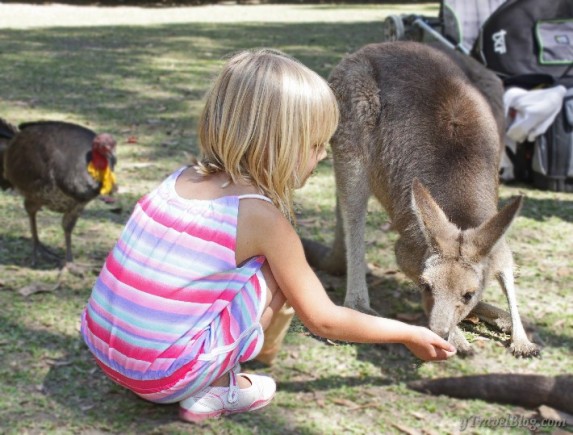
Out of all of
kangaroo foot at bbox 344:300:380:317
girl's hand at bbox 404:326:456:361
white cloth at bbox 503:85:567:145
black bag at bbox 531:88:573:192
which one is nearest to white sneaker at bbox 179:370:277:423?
girl's hand at bbox 404:326:456:361

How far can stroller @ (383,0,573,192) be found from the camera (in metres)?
4.14

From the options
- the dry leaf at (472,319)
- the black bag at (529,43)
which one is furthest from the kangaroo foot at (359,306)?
the black bag at (529,43)

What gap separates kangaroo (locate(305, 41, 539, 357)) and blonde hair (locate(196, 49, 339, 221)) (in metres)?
0.52

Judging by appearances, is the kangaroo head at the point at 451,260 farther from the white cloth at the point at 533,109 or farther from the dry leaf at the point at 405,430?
the white cloth at the point at 533,109

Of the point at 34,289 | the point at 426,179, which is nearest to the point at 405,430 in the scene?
the point at 426,179

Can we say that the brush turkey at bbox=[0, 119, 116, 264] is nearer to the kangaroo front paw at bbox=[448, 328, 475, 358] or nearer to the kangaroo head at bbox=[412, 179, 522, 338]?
the kangaroo head at bbox=[412, 179, 522, 338]

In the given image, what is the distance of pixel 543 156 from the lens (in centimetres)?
421

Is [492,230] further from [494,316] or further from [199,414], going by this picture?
[199,414]

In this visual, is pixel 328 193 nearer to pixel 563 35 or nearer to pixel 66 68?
pixel 563 35

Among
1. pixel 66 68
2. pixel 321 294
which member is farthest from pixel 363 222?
pixel 66 68

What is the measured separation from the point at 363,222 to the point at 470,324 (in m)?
0.61

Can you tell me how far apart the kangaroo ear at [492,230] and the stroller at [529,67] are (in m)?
1.98

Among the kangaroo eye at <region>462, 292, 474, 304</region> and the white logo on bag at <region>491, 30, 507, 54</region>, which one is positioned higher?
the white logo on bag at <region>491, 30, 507, 54</region>

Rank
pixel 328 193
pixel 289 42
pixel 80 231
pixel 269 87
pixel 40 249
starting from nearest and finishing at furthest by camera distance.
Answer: pixel 269 87 → pixel 40 249 → pixel 80 231 → pixel 328 193 → pixel 289 42
